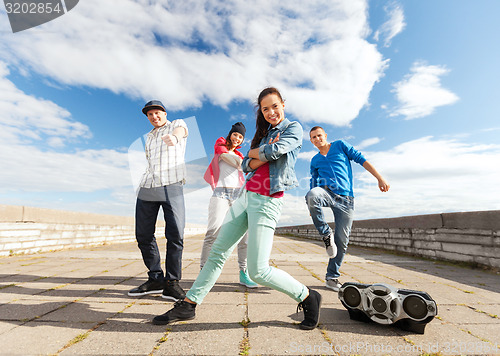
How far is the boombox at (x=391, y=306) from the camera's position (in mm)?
1917

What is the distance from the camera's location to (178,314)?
203 centimetres

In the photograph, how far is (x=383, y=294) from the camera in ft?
6.75

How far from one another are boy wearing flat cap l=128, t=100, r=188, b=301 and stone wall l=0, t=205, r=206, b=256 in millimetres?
4497

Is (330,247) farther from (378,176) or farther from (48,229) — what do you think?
(48,229)

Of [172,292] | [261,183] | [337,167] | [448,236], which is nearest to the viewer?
[261,183]

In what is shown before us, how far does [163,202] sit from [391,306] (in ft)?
7.26

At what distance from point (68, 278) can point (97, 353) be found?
2471 millimetres

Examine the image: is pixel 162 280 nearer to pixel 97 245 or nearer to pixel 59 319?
pixel 59 319

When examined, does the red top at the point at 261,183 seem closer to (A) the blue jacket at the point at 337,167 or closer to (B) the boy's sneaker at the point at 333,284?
(A) the blue jacket at the point at 337,167

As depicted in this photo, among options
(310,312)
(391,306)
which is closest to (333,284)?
(391,306)

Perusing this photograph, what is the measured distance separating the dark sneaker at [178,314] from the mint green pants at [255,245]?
0.07 metres

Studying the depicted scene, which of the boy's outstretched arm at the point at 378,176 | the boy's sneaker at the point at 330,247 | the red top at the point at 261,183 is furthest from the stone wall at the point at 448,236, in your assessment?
the red top at the point at 261,183

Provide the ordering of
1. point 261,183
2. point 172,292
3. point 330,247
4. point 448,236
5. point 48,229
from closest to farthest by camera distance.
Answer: point 261,183 → point 172,292 → point 330,247 → point 448,236 → point 48,229

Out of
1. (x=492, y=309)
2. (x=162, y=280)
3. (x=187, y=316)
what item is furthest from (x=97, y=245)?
(x=492, y=309)
